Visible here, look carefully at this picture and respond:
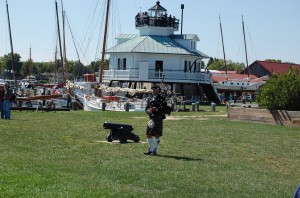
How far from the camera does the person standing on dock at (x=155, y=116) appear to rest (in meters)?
17.6

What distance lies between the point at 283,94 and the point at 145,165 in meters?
16.6

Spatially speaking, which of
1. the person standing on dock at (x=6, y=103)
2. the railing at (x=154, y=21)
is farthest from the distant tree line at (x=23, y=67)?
the person standing on dock at (x=6, y=103)

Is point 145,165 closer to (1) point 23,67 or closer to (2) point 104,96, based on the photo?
(2) point 104,96

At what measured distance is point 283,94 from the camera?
30.3 metres

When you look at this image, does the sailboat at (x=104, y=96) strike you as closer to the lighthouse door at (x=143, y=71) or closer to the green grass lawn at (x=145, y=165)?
the lighthouse door at (x=143, y=71)

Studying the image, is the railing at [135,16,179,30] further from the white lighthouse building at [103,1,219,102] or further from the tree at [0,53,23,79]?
the tree at [0,53,23,79]

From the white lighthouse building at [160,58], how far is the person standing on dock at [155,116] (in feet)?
150

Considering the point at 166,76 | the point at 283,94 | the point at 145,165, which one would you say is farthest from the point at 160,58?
the point at 145,165

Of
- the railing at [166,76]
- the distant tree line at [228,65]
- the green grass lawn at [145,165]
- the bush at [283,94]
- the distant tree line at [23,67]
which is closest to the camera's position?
the green grass lawn at [145,165]

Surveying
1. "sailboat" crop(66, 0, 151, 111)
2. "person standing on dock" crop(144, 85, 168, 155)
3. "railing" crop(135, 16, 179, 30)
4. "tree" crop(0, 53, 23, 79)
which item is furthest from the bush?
"tree" crop(0, 53, 23, 79)

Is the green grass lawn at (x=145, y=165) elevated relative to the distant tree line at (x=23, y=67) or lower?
lower

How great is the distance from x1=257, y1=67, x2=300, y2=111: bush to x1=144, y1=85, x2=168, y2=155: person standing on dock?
1361 cm

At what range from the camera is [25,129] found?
78.6 feet

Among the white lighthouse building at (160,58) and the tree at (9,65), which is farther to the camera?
the tree at (9,65)
